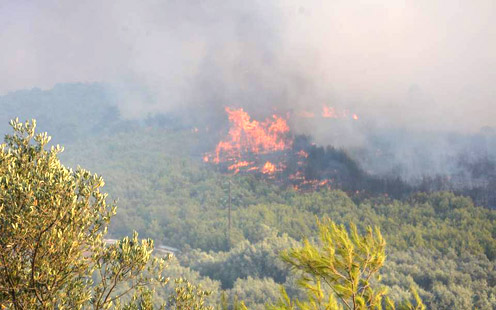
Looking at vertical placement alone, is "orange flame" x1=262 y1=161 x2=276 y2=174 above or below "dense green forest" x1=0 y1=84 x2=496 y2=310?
above

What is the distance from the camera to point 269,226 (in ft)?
285

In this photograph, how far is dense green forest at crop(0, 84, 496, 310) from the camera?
1981 inches

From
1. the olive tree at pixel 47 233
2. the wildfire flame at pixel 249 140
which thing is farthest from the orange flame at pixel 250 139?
the olive tree at pixel 47 233

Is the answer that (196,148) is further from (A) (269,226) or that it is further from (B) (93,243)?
(B) (93,243)

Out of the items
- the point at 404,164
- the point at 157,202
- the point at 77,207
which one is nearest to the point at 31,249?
the point at 77,207

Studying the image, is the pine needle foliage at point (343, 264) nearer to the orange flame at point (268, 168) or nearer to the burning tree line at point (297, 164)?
the burning tree line at point (297, 164)

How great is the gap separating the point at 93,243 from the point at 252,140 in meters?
160

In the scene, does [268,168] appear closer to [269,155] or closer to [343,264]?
[269,155]

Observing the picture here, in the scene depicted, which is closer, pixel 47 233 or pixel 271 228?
pixel 47 233

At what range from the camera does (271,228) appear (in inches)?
3319

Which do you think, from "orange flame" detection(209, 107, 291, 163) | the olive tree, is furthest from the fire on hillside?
the olive tree

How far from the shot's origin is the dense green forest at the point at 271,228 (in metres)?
50.3

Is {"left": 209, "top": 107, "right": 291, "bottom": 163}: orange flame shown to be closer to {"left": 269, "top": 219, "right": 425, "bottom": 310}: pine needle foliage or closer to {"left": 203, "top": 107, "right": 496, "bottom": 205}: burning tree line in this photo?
{"left": 203, "top": 107, "right": 496, "bottom": 205}: burning tree line

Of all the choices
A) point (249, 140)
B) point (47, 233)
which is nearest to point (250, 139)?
point (249, 140)
